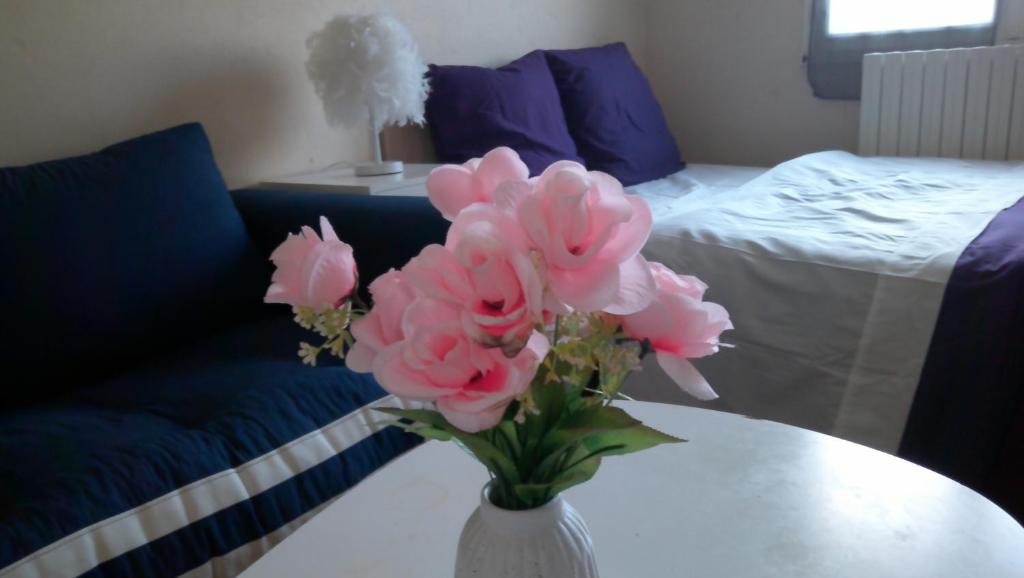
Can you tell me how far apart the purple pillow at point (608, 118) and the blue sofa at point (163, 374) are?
1.12 m

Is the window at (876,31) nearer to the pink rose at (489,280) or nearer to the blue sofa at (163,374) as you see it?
the blue sofa at (163,374)

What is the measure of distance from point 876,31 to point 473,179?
2.74m

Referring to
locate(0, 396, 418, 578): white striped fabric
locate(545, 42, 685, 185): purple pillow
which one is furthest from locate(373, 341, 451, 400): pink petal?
locate(545, 42, 685, 185): purple pillow

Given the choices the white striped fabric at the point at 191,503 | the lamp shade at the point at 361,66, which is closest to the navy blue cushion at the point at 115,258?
the lamp shade at the point at 361,66

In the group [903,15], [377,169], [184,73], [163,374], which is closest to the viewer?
[163,374]

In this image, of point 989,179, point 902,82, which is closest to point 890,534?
point 989,179

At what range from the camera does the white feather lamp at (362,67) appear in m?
1.88

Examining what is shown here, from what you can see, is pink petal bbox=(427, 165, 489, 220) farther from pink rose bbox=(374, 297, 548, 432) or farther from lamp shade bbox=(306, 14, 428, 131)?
lamp shade bbox=(306, 14, 428, 131)

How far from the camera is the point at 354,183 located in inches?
73.9

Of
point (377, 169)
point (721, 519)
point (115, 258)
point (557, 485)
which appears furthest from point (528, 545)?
point (377, 169)

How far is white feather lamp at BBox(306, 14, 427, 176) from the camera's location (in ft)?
6.15

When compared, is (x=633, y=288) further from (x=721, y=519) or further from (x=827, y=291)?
(x=827, y=291)

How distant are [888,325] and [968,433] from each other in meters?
0.23

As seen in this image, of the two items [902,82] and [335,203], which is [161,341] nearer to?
[335,203]
